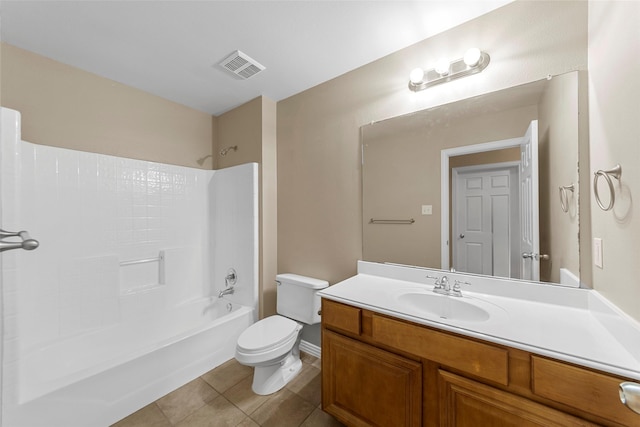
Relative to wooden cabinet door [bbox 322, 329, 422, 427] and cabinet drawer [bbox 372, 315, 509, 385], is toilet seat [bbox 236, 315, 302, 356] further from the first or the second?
cabinet drawer [bbox 372, 315, 509, 385]

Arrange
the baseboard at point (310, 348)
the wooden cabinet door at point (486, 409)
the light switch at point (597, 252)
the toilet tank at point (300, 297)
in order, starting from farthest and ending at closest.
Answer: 1. the baseboard at point (310, 348)
2. the toilet tank at point (300, 297)
3. the light switch at point (597, 252)
4. the wooden cabinet door at point (486, 409)

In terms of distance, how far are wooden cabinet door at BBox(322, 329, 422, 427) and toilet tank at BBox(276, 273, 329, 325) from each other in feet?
1.87

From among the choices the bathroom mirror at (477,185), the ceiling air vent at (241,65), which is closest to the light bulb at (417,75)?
the bathroom mirror at (477,185)

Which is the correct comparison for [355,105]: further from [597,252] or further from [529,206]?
[597,252]

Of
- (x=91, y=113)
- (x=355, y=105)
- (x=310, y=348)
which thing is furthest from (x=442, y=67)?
(x=91, y=113)

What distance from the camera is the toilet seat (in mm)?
1639

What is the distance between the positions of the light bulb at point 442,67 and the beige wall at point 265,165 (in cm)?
155

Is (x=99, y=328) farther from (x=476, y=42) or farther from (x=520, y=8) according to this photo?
(x=520, y=8)

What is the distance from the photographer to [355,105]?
1.96 metres

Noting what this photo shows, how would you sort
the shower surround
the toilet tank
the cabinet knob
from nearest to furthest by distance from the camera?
1. the cabinet knob
2. the shower surround
3. the toilet tank

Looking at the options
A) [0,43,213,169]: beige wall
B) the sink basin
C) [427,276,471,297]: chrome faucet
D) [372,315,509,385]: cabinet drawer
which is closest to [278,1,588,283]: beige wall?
[427,276,471,297]: chrome faucet

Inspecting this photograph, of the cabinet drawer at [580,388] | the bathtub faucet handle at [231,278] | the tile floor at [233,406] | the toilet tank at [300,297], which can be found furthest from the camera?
the bathtub faucet handle at [231,278]

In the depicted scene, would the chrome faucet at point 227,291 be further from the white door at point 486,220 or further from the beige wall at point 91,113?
the white door at point 486,220

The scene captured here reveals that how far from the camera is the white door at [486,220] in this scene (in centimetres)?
136
